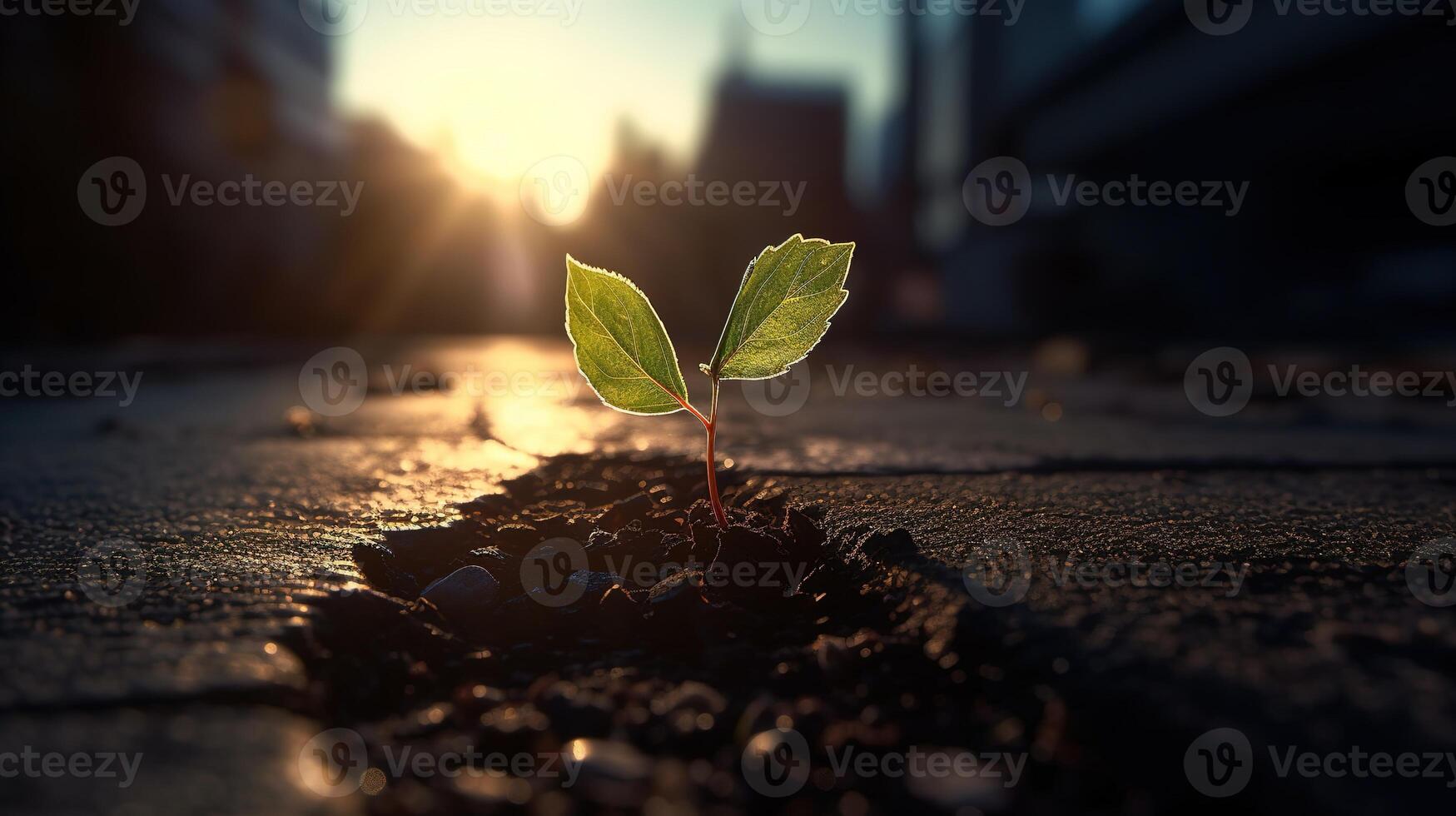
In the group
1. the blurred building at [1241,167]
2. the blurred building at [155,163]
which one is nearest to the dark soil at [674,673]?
the blurred building at [155,163]

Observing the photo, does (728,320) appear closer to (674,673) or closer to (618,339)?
(618,339)

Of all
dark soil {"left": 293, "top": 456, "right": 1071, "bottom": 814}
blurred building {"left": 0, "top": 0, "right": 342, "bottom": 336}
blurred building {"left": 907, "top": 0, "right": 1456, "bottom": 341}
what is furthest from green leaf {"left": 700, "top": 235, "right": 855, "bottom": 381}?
blurred building {"left": 907, "top": 0, "right": 1456, "bottom": 341}

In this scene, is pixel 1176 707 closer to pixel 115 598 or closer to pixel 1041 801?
pixel 1041 801

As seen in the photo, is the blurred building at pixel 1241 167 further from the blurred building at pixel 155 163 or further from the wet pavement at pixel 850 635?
the blurred building at pixel 155 163

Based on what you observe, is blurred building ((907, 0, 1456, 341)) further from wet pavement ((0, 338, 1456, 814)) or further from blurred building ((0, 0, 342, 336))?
blurred building ((0, 0, 342, 336))

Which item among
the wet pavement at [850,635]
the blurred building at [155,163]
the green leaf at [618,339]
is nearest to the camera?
the wet pavement at [850,635]

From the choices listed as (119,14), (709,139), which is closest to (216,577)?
(119,14)

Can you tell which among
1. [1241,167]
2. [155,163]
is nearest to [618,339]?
[155,163]
